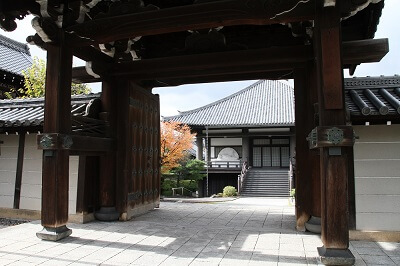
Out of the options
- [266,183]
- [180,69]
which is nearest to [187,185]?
[266,183]

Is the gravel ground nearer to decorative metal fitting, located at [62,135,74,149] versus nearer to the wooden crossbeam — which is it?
decorative metal fitting, located at [62,135,74,149]

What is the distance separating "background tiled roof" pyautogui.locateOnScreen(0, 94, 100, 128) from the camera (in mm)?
7223

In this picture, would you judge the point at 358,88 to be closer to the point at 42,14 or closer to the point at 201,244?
the point at 201,244

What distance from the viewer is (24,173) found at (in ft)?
25.8

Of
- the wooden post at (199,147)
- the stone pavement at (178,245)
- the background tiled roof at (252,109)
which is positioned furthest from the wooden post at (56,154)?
the wooden post at (199,147)

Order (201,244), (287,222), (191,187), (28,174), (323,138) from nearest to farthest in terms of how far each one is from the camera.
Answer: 1. (323,138)
2. (201,244)
3. (287,222)
4. (28,174)
5. (191,187)

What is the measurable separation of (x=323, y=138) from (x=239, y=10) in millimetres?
2165

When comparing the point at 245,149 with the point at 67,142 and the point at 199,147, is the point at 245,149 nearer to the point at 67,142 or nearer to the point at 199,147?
the point at 199,147

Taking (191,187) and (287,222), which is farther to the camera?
(191,187)

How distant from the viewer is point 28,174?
7816mm

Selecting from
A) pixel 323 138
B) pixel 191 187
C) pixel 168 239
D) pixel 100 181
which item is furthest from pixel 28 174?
pixel 191 187

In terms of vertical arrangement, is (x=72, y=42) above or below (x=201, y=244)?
above

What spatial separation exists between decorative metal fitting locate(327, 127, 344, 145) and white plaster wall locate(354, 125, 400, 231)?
1.74 metres

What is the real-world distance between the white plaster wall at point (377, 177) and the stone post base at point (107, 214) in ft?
15.7
